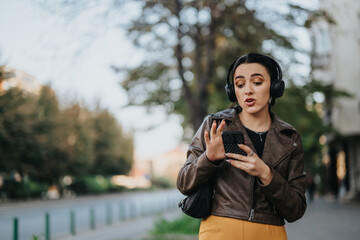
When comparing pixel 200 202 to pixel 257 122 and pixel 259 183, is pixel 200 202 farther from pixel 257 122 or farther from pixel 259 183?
pixel 257 122

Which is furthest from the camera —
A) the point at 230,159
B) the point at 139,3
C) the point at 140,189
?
the point at 140,189

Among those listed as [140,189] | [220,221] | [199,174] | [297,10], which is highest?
[297,10]

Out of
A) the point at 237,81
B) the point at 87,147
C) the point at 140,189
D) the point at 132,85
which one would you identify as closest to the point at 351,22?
the point at 132,85

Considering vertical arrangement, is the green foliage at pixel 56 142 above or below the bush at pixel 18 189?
above

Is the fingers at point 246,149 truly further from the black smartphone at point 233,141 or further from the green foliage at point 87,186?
the green foliage at point 87,186

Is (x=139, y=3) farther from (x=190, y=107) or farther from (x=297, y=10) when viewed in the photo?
(x=297, y=10)

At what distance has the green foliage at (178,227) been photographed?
10.4 metres

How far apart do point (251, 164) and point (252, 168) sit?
23 millimetres

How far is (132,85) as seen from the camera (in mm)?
13914

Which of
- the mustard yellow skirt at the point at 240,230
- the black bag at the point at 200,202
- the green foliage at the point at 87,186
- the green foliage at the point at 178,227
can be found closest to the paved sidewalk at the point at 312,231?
the green foliage at the point at 178,227

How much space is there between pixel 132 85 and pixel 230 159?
12024 mm

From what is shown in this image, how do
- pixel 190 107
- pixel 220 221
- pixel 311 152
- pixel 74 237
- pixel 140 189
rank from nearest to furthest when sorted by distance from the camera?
pixel 220 221 < pixel 190 107 < pixel 74 237 < pixel 311 152 < pixel 140 189

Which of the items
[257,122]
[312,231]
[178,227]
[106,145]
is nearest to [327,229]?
[312,231]

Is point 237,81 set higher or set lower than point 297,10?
lower
